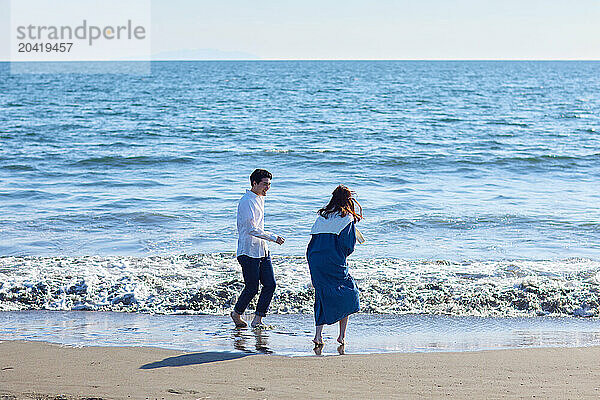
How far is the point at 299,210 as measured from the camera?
13422mm

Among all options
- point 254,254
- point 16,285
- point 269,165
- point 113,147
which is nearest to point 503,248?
point 254,254

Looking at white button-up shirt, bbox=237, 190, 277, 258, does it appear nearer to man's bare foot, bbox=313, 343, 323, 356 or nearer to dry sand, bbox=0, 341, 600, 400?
man's bare foot, bbox=313, 343, 323, 356

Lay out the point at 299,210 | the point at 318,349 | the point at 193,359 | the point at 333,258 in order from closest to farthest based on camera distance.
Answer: the point at 193,359
the point at 318,349
the point at 333,258
the point at 299,210

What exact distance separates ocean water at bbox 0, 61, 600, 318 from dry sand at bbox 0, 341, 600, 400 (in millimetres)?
1723

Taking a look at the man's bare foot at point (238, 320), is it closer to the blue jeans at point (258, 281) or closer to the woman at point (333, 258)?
the blue jeans at point (258, 281)

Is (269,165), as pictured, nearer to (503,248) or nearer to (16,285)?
(503,248)

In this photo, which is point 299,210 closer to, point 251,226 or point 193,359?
point 251,226

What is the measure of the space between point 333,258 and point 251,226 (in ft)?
2.79

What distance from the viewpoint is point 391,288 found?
26.6 ft

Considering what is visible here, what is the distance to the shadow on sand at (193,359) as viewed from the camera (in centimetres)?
545

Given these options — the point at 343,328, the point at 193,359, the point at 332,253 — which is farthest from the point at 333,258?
the point at 193,359

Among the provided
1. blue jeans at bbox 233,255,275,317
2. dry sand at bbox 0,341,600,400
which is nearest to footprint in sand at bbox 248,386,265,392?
dry sand at bbox 0,341,600,400

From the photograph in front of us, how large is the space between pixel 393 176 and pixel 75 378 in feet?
45.2

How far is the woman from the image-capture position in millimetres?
6145
